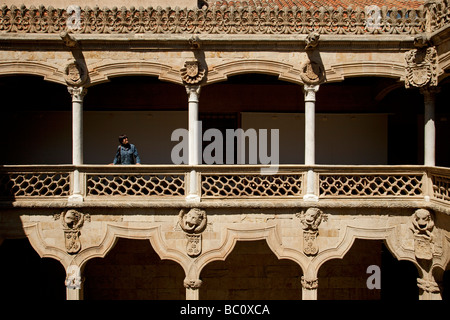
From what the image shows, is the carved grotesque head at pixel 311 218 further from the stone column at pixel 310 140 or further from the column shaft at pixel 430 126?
the column shaft at pixel 430 126

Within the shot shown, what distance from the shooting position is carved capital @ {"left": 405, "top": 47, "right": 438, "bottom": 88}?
23.4ft

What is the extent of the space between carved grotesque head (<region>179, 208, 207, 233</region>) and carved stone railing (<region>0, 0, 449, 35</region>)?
303cm

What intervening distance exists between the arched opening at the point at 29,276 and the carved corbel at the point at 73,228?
2.91m

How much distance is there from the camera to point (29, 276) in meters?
9.85

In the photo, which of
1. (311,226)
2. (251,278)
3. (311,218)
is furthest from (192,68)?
(251,278)

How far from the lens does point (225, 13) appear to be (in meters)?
7.20

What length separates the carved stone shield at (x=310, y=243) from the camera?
724cm

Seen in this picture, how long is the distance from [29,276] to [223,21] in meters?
7.23

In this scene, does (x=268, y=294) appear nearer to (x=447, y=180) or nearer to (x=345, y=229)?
(x=345, y=229)

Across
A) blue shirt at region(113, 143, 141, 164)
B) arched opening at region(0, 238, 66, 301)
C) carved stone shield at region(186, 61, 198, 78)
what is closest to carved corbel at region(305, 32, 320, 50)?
carved stone shield at region(186, 61, 198, 78)

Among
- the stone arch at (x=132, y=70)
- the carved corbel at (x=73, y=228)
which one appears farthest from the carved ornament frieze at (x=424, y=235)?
the carved corbel at (x=73, y=228)

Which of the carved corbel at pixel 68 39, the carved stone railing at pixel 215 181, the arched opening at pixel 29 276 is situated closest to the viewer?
the carved corbel at pixel 68 39
